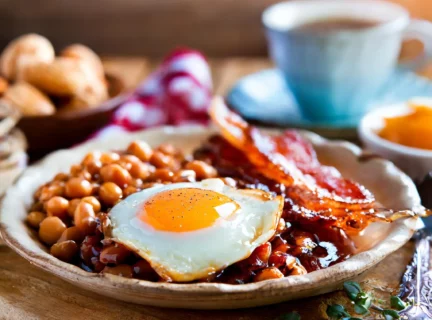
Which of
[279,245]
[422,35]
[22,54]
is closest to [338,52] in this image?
[422,35]

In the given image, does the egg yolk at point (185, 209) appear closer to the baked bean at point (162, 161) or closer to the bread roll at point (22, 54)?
the baked bean at point (162, 161)

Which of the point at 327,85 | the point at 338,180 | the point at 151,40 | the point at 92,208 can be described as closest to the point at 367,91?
the point at 327,85

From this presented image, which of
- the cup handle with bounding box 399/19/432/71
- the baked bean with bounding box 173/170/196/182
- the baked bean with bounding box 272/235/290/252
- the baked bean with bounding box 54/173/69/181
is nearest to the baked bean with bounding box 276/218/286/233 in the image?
the baked bean with bounding box 272/235/290/252

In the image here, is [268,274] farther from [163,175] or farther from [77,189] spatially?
[77,189]

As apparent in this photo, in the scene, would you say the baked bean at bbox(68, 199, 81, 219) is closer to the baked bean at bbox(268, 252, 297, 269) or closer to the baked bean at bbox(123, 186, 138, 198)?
the baked bean at bbox(123, 186, 138, 198)

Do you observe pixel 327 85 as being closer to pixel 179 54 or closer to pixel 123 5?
pixel 179 54
